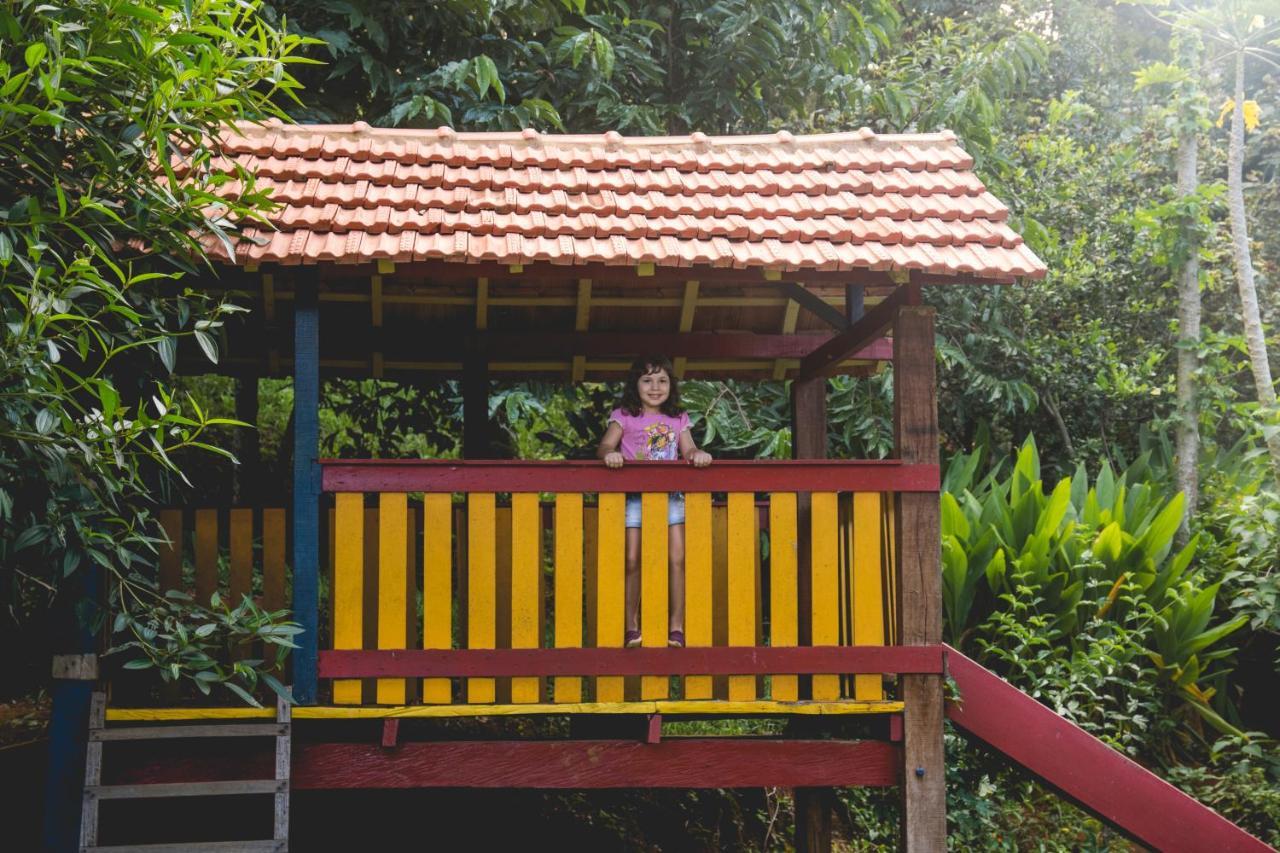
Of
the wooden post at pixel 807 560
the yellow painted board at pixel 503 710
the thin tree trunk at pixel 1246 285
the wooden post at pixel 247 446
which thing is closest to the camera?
the yellow painted board at pixel 503 710

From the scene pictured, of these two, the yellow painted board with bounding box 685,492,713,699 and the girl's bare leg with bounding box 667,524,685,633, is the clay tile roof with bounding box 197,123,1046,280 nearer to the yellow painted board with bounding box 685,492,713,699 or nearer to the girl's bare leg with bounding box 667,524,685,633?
the yellow painted board with bounding box 685,492,713,699

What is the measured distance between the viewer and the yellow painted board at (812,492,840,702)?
5.85 metres

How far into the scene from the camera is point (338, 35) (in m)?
8.69

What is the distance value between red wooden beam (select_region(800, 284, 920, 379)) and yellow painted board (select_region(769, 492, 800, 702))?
3.07 ft

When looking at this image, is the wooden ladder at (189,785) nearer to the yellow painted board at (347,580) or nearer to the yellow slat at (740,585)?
the yellow painted board at (347,580)

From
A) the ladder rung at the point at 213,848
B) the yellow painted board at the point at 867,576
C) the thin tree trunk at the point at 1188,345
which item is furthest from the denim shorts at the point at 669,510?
the thin tree trunk at the point at 1188,345

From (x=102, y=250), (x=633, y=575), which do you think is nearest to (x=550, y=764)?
(x=633, y=575)

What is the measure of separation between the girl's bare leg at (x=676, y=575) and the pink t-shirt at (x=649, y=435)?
512mm

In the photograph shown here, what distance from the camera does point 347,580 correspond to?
561cm

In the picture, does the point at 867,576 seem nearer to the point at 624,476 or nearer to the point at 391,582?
the point at 624,476

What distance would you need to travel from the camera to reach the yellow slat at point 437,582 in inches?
220

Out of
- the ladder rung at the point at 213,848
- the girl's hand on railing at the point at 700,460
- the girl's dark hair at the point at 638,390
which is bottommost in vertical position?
the ladder rung at the point at 213,848

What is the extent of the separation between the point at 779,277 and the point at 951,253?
803mm

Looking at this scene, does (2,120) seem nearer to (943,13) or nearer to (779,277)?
(779,277)
